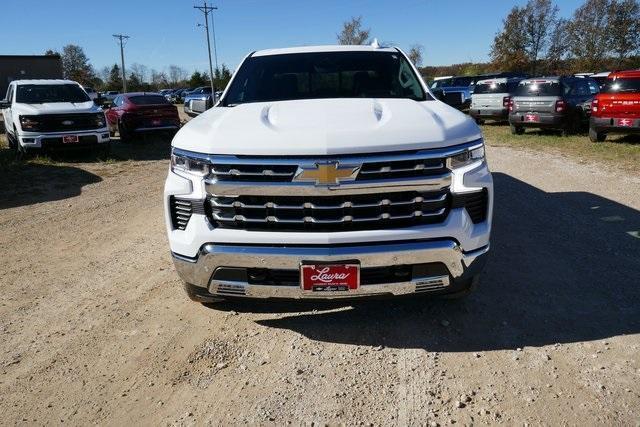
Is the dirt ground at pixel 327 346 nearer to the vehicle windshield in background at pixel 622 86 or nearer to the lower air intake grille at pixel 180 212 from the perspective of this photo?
the lower air intake grille at pixel 180 212

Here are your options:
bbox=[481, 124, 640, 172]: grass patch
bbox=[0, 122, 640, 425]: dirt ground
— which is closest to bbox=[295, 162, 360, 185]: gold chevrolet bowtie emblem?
bbox=[0, 122, 640, 425]: dirt ground

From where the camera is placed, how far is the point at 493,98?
1722cm

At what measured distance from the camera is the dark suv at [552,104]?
13570 millimetres

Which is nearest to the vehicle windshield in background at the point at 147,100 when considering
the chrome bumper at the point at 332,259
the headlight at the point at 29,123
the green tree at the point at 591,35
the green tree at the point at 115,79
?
the headlight at the point at 29,123

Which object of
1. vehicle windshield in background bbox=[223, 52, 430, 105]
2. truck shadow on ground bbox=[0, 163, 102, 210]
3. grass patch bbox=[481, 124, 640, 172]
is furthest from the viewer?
grass patch bbox=[481, 124, 640, 172]

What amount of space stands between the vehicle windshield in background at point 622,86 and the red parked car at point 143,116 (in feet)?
36.2

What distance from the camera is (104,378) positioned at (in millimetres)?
2953

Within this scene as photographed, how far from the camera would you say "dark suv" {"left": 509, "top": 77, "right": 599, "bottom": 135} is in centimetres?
1357

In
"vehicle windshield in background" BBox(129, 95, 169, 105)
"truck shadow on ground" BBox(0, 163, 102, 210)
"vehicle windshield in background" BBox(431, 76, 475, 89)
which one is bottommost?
"truck shadow on ground" BBox(0, 163, 102, 210)

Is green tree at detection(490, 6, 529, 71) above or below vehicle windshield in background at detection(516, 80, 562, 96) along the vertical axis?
above

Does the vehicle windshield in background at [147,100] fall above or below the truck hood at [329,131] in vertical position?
above

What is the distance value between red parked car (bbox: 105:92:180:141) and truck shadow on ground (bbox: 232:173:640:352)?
11444mm

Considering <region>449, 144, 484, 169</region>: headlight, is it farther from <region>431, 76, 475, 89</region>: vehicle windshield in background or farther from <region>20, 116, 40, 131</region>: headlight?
<region>431, 76, 475, 89</region>: vehicle windshield in background

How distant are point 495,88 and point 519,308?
1529 centimetres
